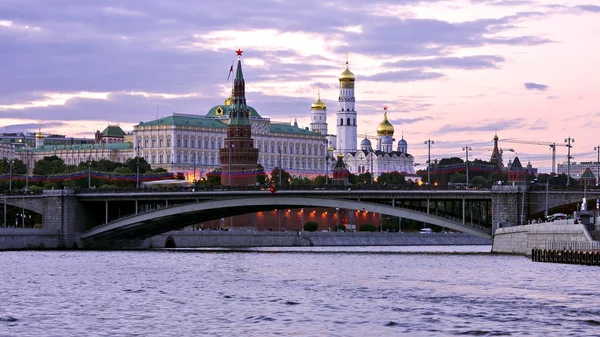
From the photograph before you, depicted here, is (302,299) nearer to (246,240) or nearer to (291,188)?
(291,188)

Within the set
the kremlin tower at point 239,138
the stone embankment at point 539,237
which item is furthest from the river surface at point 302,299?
the kremlin tower at point 239,138

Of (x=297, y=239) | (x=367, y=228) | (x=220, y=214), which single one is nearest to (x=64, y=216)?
(x=220, y=214)

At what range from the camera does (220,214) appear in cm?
11981

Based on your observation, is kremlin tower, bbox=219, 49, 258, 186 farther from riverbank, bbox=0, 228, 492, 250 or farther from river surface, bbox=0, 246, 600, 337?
river surface, bbox=0, 246, 600, 337

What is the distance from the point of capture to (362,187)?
107m

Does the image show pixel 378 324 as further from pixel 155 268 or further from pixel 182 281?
pixel 155 268

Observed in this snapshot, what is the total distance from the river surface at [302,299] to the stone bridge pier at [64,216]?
3107 centimetres

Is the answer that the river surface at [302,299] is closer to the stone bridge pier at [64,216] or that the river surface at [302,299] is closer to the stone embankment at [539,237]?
the stone embankment at [539,237]

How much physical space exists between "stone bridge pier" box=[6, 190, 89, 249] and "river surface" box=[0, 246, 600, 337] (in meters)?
31.1

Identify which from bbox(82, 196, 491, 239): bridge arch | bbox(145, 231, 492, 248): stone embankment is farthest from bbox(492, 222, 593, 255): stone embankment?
bbox(145, 231, 492, 248): stone embankment

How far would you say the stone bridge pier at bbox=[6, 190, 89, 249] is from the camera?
119812 mm

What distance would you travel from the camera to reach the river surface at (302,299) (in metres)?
47.0

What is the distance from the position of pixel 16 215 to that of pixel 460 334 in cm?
11239

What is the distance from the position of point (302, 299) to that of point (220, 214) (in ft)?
204
